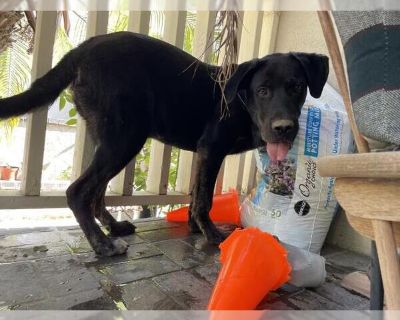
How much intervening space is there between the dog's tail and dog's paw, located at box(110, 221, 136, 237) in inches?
34.8

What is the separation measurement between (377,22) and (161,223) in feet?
7.29

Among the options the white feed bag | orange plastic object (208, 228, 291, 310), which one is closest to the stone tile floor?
orange plastic object (208, 228, 291, 310)

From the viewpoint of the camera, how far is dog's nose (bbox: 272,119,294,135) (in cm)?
191

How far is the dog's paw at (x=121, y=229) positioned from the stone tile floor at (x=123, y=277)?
7 cm

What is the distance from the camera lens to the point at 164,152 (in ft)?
9.61

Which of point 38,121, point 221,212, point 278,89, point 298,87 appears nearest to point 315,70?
point 298,87

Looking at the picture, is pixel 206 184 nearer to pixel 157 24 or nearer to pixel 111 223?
pixel 111 223

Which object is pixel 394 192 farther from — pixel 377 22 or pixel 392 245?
pixel 377 22

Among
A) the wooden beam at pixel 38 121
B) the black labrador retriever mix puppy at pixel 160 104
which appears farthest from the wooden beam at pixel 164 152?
the wooden beam at pixel 38 121

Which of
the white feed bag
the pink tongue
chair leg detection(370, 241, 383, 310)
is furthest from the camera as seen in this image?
the white feed bag

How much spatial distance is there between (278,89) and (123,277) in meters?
1.34

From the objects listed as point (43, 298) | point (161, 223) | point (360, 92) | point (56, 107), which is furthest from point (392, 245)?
point (56, 107)

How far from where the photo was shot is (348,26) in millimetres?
662

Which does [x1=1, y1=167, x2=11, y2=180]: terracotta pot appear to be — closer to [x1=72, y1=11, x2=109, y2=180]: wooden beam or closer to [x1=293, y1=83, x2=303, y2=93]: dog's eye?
[x1=72, y1=11, x2=109, y2=180]: wooden beam
